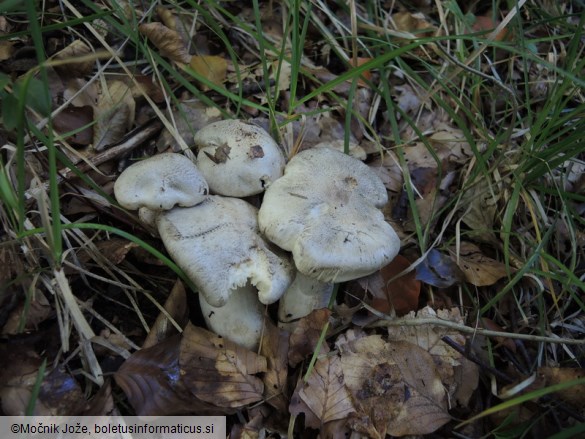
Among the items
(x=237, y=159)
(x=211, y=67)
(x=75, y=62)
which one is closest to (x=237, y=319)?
(x=237, y=159)

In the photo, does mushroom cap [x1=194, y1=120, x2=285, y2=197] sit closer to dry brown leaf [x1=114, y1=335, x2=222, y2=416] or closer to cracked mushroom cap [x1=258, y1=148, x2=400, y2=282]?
cracked mushroom cap [x1=258, y1=148, x2=400, y2=282]

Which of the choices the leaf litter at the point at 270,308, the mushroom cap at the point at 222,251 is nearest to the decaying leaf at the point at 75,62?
the leaf litter at the point at 270,308

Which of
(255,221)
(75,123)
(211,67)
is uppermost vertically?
(211,67)

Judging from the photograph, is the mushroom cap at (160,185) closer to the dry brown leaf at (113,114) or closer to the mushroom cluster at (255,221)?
the mushroom cluster at (255,221)

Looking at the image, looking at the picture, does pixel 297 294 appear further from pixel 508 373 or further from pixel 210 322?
pixel 508 373

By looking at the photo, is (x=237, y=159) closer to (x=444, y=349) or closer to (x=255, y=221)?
(x=255, y=221)
